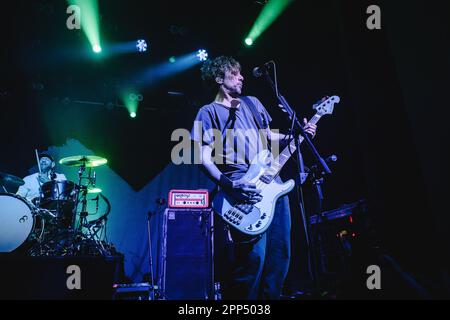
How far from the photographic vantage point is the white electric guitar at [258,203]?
207 centimetres

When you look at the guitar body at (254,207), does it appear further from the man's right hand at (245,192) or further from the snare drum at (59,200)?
the snare drum at (59,200)

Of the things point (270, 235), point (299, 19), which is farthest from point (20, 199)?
point (299, 19)

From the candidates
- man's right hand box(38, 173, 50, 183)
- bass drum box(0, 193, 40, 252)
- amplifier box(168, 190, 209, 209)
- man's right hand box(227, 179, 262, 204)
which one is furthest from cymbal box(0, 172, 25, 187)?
man's right hand box(227, 179, 262, 204)

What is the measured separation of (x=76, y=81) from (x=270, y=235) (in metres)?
7.14

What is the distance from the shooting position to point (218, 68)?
109 inches

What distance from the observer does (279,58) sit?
17.7ft

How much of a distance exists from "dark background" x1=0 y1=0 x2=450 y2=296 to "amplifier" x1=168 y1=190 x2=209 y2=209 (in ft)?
5.65

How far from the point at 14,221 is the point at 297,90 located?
204 inches

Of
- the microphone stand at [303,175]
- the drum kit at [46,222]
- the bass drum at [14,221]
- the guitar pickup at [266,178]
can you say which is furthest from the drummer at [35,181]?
the microphone stand at [303,175]

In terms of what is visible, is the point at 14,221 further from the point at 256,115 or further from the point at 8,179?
the point at 256,115

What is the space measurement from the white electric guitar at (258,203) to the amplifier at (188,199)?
3075 millimetres

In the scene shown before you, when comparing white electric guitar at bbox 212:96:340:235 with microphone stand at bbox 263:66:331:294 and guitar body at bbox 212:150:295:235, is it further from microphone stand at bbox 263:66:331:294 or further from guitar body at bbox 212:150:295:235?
microphone stand at bbox 263:66:331:294

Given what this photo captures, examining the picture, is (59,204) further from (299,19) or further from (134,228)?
(299,19)

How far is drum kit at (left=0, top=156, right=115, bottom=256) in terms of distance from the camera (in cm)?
448
